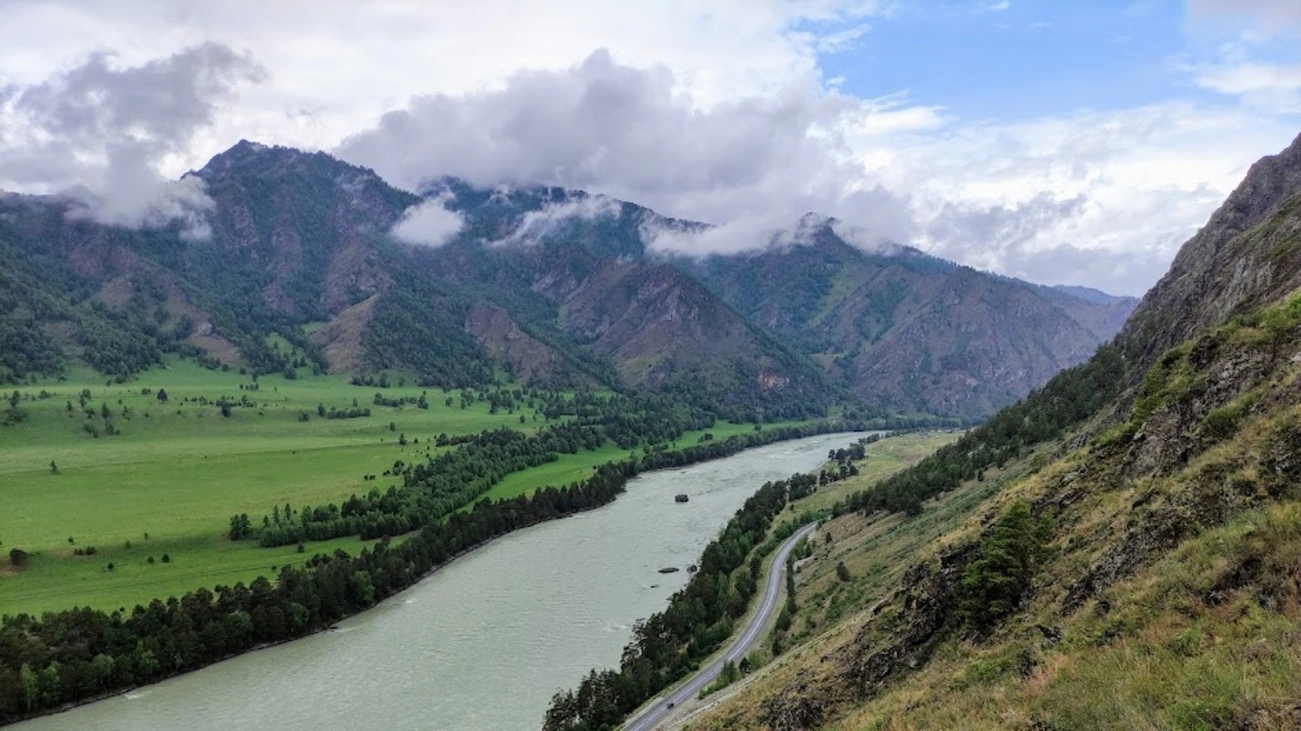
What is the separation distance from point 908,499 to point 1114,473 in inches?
2576

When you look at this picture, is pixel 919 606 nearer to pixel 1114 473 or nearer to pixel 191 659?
pixel 1114 473

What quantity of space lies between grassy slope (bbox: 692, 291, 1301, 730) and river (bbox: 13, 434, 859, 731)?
4024cm

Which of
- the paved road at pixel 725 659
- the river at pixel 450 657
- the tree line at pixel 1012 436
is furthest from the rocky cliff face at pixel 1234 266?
the river at pixel 450 657

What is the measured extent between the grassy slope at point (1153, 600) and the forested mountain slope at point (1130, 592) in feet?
0.19

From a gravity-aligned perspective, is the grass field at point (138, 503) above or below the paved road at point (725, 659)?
above

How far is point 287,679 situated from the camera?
7388 centimetres

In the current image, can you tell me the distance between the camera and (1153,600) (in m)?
18.3

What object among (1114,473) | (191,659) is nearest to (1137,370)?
(1114,473)

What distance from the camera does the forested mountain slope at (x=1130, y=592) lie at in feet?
49.3

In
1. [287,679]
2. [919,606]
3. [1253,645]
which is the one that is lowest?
[287,679]

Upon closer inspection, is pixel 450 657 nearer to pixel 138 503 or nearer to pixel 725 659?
pixel 725 659

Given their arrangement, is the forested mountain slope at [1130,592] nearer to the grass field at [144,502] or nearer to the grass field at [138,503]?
the grass field at [144,502]

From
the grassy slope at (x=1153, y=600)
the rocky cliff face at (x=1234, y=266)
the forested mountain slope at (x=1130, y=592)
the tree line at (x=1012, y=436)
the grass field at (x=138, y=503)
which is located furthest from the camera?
the grass field at (x=138, y=503)

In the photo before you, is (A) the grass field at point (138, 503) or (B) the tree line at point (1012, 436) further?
(A) the grass field at point (138, 503)
